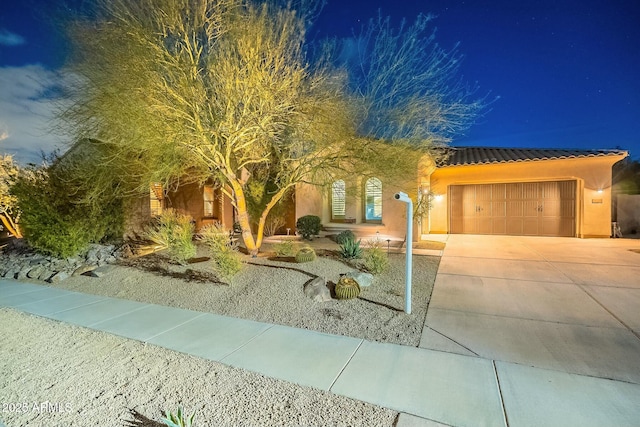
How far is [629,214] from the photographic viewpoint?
13.8 meters

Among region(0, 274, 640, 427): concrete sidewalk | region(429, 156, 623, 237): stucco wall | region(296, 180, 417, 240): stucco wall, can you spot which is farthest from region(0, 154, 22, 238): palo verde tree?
region(429, 156, 623, 237): stucco wall

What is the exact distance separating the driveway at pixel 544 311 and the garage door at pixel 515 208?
4349 mm

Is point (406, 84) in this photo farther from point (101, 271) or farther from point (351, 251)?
point (101, 271)

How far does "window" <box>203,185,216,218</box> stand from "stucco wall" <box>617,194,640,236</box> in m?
19.4

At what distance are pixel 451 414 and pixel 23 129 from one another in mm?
15957

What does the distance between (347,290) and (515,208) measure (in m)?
12.0

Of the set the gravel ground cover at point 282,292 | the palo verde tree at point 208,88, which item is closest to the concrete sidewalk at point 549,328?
A: the gravel ground cover at point 282,292

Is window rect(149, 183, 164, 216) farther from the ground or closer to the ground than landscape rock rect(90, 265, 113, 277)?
farther from the ground

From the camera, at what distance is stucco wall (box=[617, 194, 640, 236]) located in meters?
13.7

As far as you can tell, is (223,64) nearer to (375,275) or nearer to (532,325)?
(375,275)

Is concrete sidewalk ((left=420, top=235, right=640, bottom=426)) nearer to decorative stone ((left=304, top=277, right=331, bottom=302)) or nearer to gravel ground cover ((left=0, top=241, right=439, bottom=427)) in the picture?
gravel ground cover ((left=0, top=241, right=439, bottom=427))

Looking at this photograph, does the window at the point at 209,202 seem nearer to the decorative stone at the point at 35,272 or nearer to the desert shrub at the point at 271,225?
the desert shrub at the point at 271,225

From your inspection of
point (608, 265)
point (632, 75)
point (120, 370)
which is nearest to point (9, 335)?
point (120, 370)

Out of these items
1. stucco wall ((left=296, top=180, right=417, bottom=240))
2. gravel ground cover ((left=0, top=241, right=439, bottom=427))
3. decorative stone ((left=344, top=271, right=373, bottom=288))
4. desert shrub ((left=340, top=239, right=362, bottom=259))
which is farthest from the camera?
stucco wall ((left=296, top=180, right=417, bottom=240))
